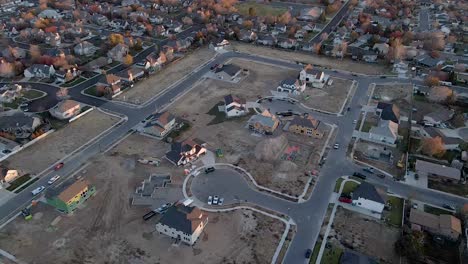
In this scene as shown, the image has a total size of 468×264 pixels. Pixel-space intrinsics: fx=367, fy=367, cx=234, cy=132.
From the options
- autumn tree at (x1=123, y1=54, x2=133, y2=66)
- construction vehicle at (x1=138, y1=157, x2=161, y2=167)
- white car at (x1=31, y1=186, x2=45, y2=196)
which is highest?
autumn tree at (x1=123, y1=54, x2=133, y2=66)

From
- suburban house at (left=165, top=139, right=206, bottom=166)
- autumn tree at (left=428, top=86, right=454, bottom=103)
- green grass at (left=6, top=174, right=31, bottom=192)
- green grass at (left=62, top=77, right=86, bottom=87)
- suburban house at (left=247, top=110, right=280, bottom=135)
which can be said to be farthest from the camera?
green grass at (left=62, top=77, right=86, bottom=87)

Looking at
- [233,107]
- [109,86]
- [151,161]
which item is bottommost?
[151,161]

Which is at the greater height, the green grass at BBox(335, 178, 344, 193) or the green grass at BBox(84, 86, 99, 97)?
the green grass at BBox(84, 86, 99, 97)

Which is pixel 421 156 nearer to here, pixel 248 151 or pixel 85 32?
pixel 248 151

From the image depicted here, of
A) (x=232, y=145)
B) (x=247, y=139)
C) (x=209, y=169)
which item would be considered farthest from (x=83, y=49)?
(x=209, y=169)

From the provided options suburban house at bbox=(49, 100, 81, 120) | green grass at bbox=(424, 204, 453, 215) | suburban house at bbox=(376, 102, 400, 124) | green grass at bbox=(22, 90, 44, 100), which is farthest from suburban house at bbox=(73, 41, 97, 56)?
green grass at bbox=(424, 204, 453, 215)

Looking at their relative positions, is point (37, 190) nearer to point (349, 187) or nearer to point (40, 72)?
point (40, 72)

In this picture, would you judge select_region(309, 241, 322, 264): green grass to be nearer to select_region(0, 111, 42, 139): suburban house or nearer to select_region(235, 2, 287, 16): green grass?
select_region(0, 111, 42, 139): suburban house
